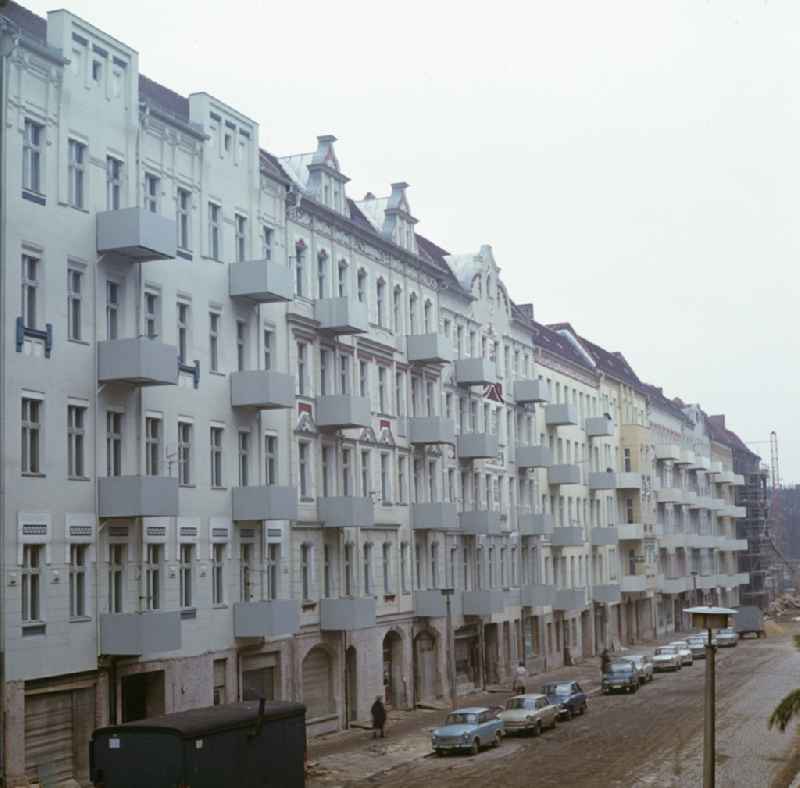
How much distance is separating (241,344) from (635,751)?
56.2 feet

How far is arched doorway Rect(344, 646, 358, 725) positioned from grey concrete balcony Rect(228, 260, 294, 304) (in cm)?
1411

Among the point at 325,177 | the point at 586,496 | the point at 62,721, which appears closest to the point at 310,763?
the point at 62,721

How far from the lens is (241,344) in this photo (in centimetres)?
4172

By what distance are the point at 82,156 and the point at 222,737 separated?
55.5 feet

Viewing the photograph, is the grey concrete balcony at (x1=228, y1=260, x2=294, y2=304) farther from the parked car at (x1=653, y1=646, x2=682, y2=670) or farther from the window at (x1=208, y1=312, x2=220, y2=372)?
the parked car at (x1=653, y1=646, x2=682, y2=670)

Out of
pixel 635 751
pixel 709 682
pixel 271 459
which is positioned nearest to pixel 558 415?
pixel 271 459

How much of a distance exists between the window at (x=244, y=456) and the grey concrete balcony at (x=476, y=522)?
19.2 m

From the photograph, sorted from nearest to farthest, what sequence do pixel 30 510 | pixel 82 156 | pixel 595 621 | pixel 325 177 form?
pixel 30 510 < pixel 82 156 < pixel 325 177 < pixel 595 621

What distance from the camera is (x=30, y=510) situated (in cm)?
3158

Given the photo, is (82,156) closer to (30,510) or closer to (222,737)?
(30,510)

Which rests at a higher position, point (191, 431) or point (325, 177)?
point (325, 177)

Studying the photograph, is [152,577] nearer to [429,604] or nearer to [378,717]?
[378,717]

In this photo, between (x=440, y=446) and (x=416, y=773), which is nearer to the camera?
(x=416, y=773)

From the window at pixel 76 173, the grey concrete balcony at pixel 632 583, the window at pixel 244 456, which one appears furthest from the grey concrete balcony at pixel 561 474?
the window at pixel 76 173
